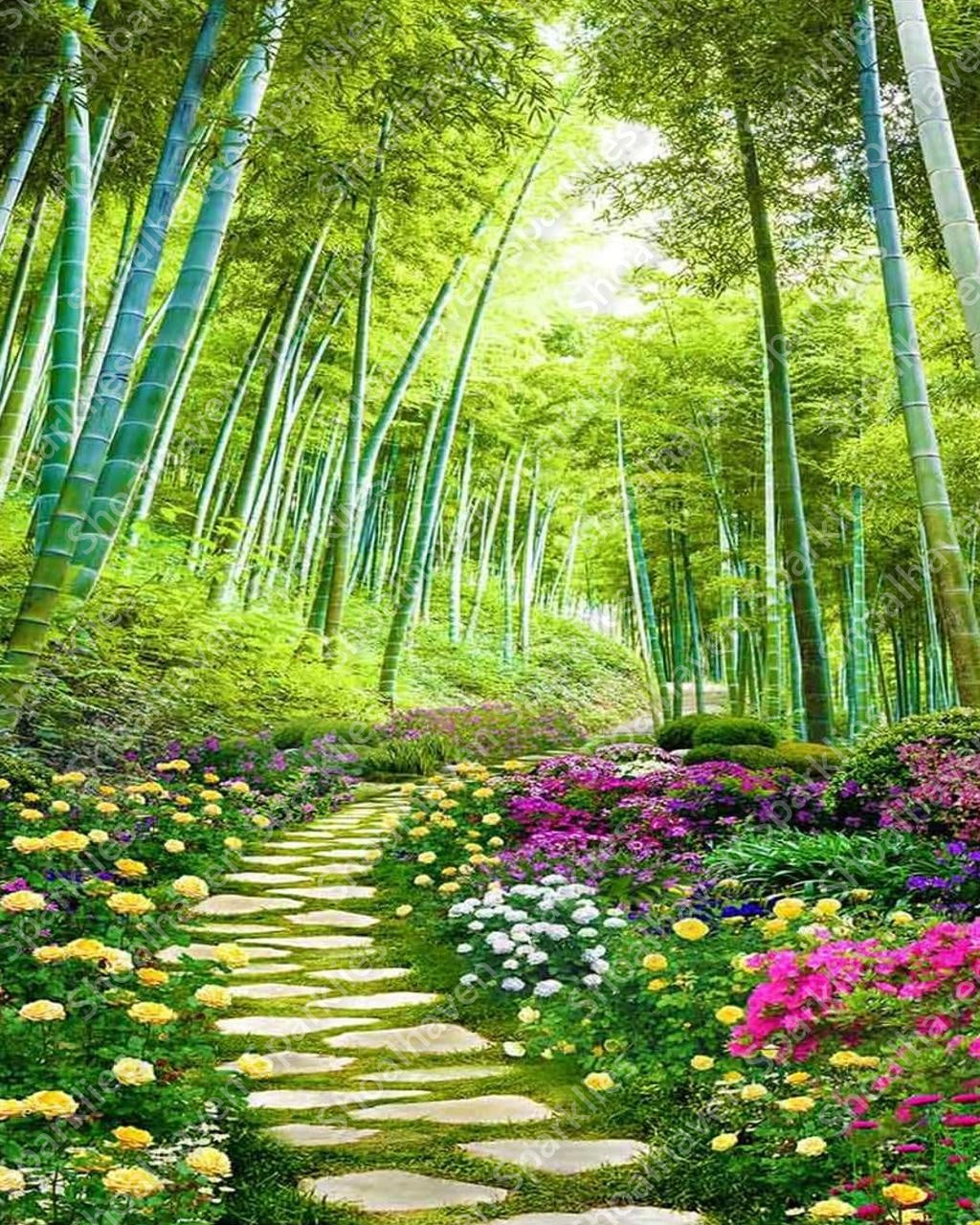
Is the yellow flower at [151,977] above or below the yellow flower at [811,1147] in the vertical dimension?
above

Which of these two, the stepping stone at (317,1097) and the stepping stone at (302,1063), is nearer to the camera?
the stepping stone at (317,1097)

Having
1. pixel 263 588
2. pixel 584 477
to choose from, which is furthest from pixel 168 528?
pixel 584 477

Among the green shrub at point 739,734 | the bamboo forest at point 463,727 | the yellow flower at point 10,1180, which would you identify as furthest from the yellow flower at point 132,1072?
the green shrub at point 739,734

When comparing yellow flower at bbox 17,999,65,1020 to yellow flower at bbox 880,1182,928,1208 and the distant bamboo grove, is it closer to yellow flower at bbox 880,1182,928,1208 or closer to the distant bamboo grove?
yellow flower at bbox 880,1182,928,1208

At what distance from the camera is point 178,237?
8594 mm

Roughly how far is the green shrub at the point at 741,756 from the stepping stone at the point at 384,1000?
8.76 feet

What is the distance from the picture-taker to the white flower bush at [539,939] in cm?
251

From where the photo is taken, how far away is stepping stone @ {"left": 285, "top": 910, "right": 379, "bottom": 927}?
321cm

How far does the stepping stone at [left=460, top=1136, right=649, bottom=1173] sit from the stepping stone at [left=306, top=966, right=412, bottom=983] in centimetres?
99

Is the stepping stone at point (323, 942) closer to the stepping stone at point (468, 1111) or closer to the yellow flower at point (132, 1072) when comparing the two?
the stepping stone at point (468, 1111)

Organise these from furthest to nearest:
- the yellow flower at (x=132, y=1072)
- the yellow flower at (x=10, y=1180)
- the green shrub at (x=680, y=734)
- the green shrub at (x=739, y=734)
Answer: the green shrub at (x=680, y=734), the green shrub at (x=739, y=734), the yellow flower at (x=132, y=1072), the yellow flower at (x=10, y=1180)

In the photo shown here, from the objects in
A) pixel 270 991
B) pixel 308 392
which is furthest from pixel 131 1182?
pixel 308 392

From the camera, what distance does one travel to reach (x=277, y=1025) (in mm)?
2342

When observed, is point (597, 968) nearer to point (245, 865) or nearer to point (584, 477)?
point (245, 865)
